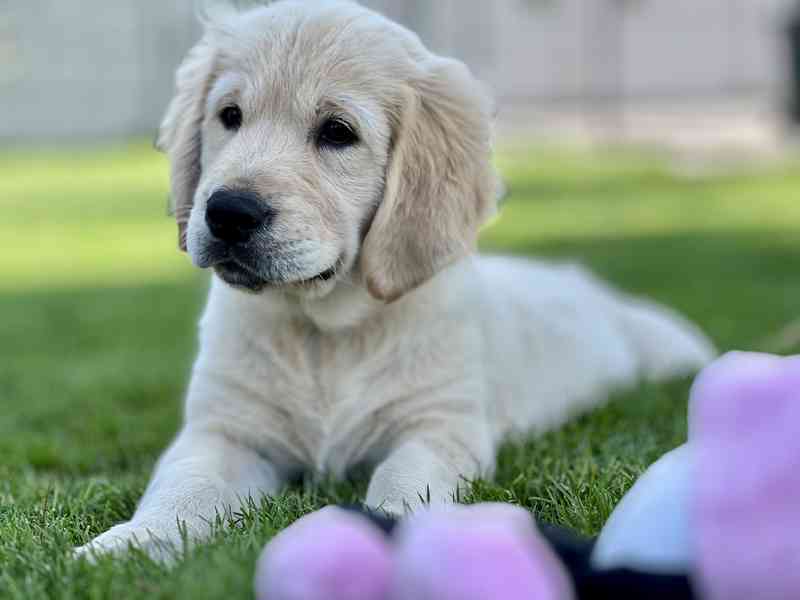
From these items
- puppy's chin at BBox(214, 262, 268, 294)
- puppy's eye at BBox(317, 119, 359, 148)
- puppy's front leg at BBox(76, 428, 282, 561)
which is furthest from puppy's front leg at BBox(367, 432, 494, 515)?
puppy's eye at BBox(317, 119, 359, 148)

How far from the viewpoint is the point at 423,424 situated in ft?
10.6

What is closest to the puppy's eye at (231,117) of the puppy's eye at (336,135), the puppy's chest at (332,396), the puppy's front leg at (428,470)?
the puppy's eye at (336,135)

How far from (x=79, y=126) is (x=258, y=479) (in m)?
17.8

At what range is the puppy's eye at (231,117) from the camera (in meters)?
3.19

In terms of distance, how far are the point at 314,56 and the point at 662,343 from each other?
263cm

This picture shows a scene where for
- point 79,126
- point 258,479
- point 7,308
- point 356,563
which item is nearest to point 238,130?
point 258,479

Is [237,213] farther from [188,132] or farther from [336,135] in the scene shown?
[188,132]

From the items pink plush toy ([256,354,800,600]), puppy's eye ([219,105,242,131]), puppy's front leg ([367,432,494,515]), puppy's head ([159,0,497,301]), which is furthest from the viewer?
puppy's eye ([219,105,242,131])

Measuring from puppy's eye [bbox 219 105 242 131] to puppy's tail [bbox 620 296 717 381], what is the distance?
7.58 feet

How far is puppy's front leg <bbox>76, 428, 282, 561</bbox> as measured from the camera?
2363 mm

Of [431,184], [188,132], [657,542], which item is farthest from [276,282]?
[657,542]

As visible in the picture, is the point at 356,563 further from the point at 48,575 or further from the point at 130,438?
the point at 130,438

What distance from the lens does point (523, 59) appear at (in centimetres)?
2181

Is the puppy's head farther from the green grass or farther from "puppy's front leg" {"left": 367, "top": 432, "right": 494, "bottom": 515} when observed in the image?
the green grass
